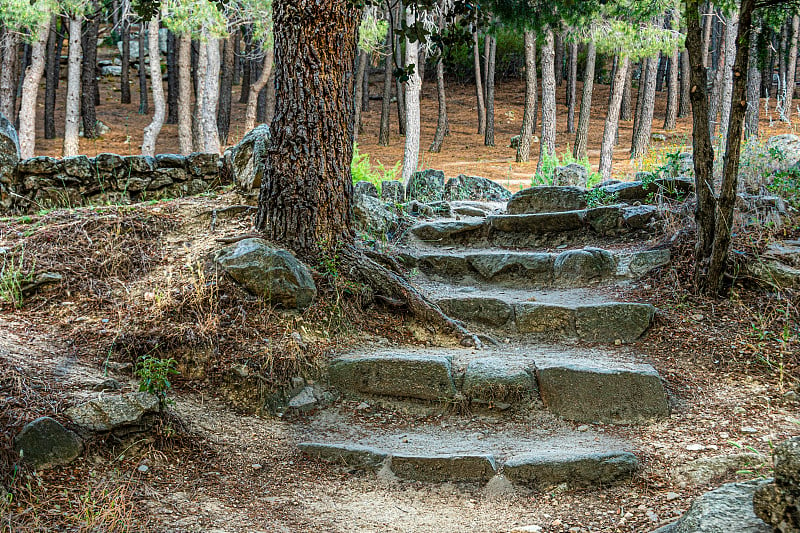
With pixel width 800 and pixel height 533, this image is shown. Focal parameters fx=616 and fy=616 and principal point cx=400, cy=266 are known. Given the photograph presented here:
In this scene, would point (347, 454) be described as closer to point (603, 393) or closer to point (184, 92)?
point (603, 393)

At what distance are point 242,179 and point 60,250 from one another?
1.84 meters

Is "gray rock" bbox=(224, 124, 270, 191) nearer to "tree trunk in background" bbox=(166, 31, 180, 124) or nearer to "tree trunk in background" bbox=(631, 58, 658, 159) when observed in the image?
"tree trunk in background" bbox=(631, 58, 658, 159)

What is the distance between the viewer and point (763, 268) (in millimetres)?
4789

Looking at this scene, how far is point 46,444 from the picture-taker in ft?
10.1

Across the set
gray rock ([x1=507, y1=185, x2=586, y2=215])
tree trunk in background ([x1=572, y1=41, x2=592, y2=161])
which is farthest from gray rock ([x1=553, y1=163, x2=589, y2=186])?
tree trunk in background ([x1=572, y1=41, x2=592, y2=161])

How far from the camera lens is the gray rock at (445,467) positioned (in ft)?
11.3

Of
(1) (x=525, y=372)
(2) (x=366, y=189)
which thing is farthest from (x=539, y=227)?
(1) (x=525, y=372)

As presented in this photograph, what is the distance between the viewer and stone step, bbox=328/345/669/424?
3984mm

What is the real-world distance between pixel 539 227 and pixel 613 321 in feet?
7.11

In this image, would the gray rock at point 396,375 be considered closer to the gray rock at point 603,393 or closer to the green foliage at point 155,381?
the gray rock at point 603,393

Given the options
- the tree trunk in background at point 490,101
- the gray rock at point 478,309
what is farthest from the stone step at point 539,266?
the tree trunk in background at point 490,101

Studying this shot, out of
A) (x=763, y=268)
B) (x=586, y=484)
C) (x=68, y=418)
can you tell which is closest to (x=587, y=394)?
(x=586, y=484)

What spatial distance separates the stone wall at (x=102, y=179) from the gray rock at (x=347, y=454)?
13.4ft

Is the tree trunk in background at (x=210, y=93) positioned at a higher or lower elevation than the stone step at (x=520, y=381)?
higher
